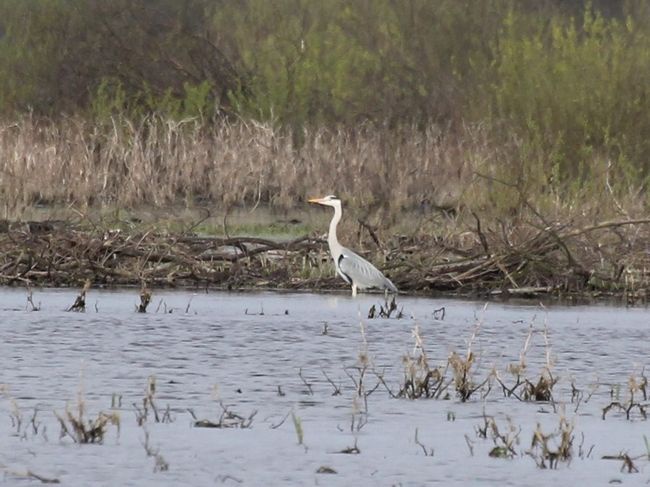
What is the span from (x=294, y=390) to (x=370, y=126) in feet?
55.8

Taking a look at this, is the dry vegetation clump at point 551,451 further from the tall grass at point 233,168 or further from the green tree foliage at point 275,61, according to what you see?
the green tree foliage at point 275,61

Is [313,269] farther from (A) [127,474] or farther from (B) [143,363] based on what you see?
(A) [127,474]

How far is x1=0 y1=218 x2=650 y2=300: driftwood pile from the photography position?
55.9 ft

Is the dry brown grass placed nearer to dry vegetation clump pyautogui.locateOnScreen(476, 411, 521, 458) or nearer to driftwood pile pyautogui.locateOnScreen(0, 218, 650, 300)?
driftwood pile pyautogui.locateOnScreen(0, 218, 650, 300)

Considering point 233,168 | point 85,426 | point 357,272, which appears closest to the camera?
point 85,426

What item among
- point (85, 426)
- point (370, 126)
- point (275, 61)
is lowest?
point (85, 426)

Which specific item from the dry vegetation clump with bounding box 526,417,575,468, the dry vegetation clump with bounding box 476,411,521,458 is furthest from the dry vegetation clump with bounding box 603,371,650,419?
the dry vegetation clump with bounding box 526,417,575,468

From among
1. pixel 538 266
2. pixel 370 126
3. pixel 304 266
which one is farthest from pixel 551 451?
pixel 370 126

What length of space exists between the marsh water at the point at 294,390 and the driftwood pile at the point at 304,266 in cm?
47

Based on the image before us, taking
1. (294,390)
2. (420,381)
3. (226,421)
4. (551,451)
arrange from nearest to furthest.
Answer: (551,451)
(226,421)
(420,381)
(294,390)

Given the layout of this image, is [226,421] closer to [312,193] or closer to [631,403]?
[631,403]

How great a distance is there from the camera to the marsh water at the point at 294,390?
843cm

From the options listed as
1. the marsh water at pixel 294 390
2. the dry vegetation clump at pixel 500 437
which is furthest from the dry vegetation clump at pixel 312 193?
the dry vegetation clump at pixel 500 437

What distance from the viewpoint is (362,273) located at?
16438 mm
